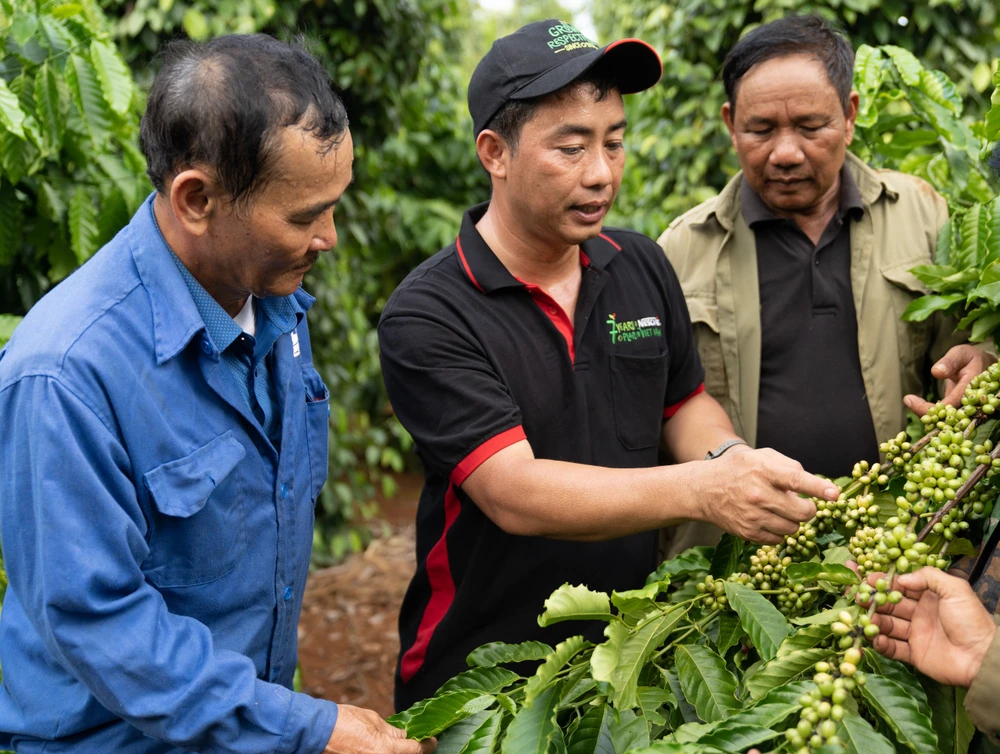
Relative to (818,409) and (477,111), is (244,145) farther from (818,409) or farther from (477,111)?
(818,409)

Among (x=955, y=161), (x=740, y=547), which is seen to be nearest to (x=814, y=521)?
(x=740, y=547)

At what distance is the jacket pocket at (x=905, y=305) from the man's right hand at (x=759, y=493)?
1.01 metres

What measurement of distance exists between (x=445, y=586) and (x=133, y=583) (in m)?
0.87

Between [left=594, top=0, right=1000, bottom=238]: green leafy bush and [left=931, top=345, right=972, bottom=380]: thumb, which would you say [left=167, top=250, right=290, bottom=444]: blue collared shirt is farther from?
[left=594, top=0, right=1000, bottom=238]: green leafy bush

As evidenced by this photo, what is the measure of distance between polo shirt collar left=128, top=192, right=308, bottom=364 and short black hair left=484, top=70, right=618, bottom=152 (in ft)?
2.49

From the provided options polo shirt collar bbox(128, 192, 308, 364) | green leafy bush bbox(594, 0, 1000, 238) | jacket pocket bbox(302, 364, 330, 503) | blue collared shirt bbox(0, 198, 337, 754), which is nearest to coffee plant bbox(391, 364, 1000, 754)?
blue collared shirt bbox(0, 198, 337, 754)

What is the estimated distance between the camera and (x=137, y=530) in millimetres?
1495

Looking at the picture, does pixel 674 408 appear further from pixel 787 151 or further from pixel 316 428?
pixel 316 428

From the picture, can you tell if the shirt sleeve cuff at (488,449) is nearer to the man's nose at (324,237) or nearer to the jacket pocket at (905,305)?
the man's nose at (324,237)

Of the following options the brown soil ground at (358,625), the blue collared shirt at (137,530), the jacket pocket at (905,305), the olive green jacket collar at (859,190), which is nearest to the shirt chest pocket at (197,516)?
the blue collared shirt at (137,530)

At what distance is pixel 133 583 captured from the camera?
1492 millimetres

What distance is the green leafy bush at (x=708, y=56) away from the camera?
12.4 ft

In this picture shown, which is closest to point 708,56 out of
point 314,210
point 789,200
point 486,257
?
point 789,200

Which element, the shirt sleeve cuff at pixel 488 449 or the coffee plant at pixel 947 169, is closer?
the shirt sleeve cuff at pixel 488 449
